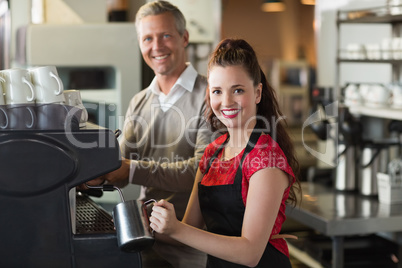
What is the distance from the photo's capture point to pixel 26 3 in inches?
113

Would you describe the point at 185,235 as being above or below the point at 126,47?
below

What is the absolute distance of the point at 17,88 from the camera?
3.97 ft

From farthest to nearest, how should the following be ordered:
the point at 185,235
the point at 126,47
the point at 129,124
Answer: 1. the point at 126,47
2. the point at 129,124
3. the point at 185,235

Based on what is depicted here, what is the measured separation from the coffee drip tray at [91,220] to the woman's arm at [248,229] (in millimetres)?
150

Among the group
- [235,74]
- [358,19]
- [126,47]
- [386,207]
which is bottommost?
[386,207]

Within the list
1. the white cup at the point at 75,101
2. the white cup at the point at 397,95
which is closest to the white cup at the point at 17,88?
the white cup at the point at 75,101

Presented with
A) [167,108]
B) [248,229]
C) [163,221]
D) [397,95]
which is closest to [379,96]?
[397,95]

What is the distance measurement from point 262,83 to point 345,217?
4.76 ft

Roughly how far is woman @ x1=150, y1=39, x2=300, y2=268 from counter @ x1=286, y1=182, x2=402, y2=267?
3.79 ft

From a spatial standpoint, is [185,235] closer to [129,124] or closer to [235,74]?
[235,74]

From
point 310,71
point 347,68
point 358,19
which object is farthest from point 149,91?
point 310,71

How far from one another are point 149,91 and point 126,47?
0.83 metres

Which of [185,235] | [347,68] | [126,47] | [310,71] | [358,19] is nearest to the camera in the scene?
[185,235]

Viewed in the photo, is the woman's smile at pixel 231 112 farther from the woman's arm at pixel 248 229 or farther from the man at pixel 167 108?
the man at pixel 167 108
